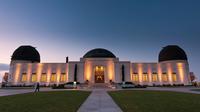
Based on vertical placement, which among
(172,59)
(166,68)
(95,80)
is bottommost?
(95,80)

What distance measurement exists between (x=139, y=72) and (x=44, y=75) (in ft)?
109

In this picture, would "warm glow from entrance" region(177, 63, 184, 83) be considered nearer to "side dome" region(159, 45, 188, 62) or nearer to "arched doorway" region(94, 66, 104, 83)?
"side dome" region(159, 45, 188, 62)

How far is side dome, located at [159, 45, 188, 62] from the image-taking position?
2109 inches

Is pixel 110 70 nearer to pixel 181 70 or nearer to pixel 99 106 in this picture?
pixel 181 70

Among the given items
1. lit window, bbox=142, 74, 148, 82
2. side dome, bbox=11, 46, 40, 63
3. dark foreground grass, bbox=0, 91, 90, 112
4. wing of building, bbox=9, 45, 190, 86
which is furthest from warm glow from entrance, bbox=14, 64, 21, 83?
dark foreground grass, bbox=0, 91, 90, 112

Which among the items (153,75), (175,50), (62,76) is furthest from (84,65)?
(175,50)

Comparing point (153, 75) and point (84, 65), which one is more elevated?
point (84, 65)

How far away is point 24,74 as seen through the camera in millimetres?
53125

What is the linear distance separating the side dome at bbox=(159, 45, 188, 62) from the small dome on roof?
49.4 meters

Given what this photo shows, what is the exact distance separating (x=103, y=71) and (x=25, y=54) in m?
30.5

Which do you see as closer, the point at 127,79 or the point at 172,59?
the point at 127,79

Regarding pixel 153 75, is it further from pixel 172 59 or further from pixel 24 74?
pixel 24 74

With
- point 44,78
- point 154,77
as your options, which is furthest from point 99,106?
point 44,78

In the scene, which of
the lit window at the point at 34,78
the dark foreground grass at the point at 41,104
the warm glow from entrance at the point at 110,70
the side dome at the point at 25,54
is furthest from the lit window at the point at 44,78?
the dark foreground grass at the point at 41,104
